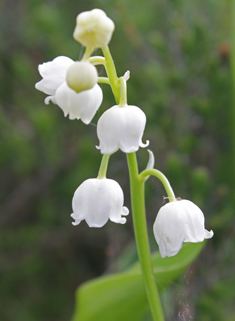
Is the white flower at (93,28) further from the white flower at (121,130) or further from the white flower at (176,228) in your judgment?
the white flower at (176,228)

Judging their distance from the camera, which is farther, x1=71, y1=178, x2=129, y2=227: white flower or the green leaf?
the green leaf

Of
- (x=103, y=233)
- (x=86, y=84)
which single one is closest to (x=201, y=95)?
(x=103, y=233)

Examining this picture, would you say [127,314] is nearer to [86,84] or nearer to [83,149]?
[86,84]

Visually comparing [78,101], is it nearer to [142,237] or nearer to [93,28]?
[93,28]

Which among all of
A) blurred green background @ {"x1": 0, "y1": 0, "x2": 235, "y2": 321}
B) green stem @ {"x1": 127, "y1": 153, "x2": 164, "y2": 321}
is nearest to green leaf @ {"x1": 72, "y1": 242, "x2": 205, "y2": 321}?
green stem @ {"x1": 127, "y1": 153, "x2": 164, "y2": 321}

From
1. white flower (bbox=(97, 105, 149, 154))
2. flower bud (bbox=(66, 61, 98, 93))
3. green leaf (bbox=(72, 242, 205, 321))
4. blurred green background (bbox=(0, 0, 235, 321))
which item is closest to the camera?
flower bud (bbox=(66, 61, 98, 93))

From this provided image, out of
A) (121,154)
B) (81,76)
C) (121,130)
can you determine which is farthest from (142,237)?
(121,154)

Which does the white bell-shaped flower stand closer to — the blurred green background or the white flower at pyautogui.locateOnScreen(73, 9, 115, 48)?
the white flower at pyautogui.locateOnScreen(73, 9, 115, 48)
